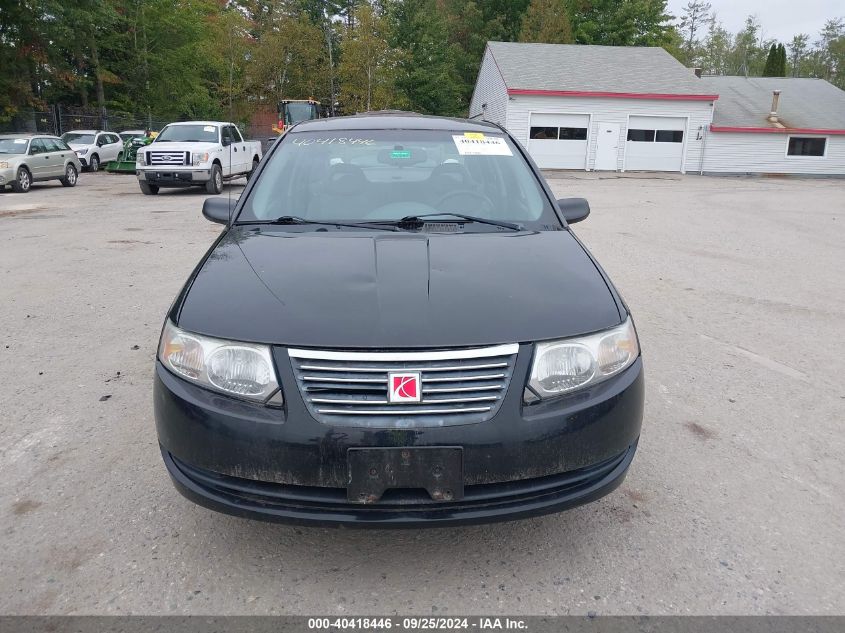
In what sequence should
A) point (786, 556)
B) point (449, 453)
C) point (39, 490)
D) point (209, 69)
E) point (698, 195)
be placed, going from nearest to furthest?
point (449, 453), point (786, 556), point (39, 490), point (698, 195), point (209, 69)

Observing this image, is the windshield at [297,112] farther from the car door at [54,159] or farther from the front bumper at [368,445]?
the front bumper at [368,445]

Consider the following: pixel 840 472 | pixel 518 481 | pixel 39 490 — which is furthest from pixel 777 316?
pixel 39 490

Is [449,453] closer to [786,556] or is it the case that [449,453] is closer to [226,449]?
[226,449]

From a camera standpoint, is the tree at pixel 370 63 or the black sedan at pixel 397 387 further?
the tree at pixel 370 63

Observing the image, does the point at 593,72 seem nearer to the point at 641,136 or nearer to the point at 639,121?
the point at 639,121

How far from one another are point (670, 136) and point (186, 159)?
909 inches

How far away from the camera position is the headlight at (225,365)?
232 centimetres

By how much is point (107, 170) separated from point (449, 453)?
27089 millimetres

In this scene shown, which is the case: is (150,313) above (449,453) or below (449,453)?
below

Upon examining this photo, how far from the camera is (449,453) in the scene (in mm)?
2213

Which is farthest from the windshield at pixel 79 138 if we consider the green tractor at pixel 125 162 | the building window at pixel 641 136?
the building window at pixel 641 136

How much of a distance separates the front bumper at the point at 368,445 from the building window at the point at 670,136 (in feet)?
105

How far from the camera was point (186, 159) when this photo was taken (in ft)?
55.6

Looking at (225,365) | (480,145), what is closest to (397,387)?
(225,365)
